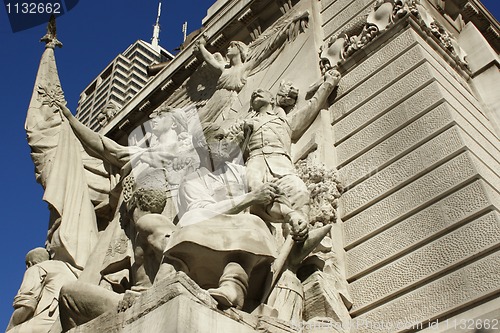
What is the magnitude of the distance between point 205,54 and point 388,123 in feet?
20.7

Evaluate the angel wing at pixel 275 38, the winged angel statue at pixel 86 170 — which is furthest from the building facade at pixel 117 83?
the angel wing at pixel 275 38

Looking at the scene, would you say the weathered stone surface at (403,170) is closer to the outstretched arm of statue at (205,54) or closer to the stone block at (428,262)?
the stone block at (428,262)

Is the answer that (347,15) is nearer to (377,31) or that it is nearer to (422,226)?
(377,31)

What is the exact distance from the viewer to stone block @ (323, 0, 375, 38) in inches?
368

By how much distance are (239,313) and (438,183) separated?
2.81 metres

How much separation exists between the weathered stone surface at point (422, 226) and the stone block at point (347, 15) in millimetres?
4347

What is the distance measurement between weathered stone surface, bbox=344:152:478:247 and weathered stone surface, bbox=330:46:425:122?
6.12 feet

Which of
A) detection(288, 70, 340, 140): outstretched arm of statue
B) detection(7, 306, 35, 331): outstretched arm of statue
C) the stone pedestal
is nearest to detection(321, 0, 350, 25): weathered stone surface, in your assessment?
detection(288, 70, 340, 140): outstretched arm of statue

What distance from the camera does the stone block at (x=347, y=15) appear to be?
935 cm

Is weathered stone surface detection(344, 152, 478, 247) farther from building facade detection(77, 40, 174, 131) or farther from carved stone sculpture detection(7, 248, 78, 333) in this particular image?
building facade detection(77, 40, 174, 131)

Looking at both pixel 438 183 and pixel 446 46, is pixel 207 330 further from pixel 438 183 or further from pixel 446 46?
pixel 446 46

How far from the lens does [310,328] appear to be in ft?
17.9

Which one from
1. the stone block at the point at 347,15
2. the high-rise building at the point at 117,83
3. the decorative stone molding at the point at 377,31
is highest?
the high-rise building at the point at 117,83

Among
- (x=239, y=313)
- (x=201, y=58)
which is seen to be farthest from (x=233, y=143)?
(x=201, y=58)
